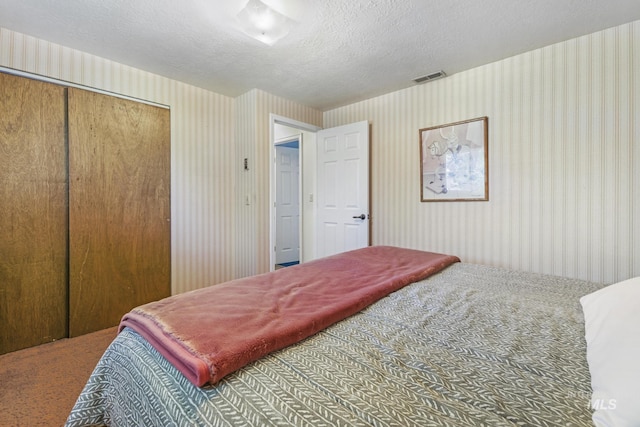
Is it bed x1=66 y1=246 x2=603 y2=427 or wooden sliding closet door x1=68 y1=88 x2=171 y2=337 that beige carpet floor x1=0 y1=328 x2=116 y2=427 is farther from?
bed x1=66 y1=246 x2=603 y2=427

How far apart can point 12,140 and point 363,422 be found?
2.88 m

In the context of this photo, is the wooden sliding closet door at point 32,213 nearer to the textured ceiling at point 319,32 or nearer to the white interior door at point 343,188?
the textured ceiling at point 319,32

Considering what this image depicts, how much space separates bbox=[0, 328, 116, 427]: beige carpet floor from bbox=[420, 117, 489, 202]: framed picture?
3.05 metres

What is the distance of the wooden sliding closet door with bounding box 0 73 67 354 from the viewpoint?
2061mm

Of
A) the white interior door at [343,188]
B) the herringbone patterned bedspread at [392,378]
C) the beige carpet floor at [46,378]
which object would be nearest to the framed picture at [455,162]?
the white interior door at [343,188]

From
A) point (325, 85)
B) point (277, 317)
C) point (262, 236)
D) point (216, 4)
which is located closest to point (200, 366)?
point (277, 317)

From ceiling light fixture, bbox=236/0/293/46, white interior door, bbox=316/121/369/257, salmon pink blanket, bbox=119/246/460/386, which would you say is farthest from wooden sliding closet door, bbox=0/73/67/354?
white interior door, bbox=316/121/369/257

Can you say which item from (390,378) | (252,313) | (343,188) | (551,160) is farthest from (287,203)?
(390,378)

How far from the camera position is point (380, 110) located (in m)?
3.35

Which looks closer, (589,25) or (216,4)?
(216,4)

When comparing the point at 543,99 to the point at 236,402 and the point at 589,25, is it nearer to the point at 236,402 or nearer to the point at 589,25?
the point at 589,25

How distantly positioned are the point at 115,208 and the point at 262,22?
196cm

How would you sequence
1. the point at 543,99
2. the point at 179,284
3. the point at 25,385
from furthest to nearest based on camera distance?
the point at 179,284
the point at 543,99
the point at 25,385

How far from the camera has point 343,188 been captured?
3.53m
